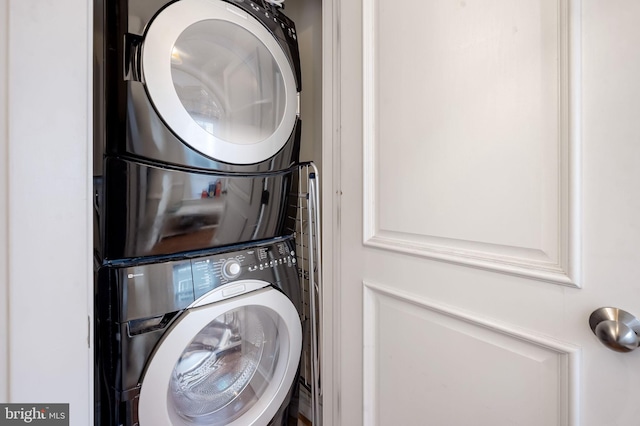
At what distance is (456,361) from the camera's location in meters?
0.71

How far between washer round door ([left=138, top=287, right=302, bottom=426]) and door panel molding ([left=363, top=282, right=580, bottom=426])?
39 centimetres

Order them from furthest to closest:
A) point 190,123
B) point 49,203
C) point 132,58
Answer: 1. point 190,123
2. point 132,58
3. point 49,203

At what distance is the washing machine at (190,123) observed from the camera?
→ 80 cm

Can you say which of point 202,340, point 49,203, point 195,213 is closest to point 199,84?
point 195,213

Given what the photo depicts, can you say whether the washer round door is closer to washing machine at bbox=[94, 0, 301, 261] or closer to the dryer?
washing machine at bbox=[94, 0, 301, 261]

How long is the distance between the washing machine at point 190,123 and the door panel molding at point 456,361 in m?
0.58

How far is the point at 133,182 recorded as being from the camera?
834mm

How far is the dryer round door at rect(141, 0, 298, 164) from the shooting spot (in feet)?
2.76

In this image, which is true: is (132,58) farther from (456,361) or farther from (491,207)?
(456,361)

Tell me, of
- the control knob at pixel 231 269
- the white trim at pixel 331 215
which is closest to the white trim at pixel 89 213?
the control knob at pixel 231 269

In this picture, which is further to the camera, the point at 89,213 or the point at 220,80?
the point at 220,80

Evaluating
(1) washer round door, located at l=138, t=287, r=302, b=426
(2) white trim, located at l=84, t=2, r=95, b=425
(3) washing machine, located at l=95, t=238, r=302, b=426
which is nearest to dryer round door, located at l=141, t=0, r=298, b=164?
(2) white trim, located at l=84, t=2, r=95, b=425

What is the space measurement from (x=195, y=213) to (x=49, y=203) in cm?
36

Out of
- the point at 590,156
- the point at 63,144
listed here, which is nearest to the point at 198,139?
the point at 63,144
